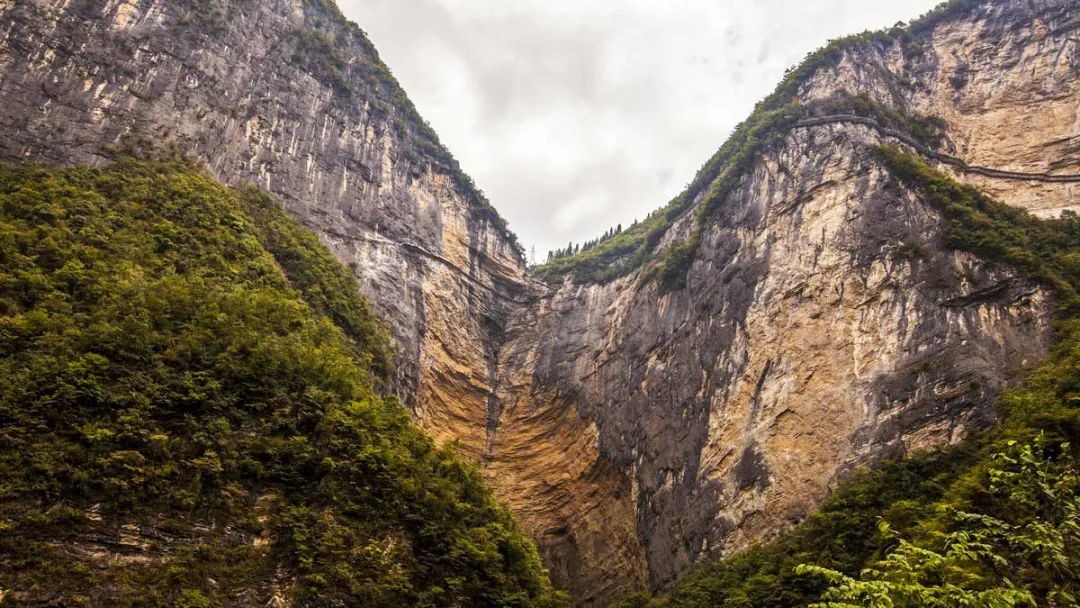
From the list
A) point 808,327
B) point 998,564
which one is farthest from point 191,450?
point 808,327

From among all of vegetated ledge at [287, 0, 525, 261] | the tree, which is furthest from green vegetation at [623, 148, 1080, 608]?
vegetated ledge at [287, 0, 525, 261]

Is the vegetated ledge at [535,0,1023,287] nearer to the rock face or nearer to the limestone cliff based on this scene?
the limestone cliff

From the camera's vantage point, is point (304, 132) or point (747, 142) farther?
point (304, 132)

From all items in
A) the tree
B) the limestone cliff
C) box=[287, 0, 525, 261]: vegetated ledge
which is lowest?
the tree

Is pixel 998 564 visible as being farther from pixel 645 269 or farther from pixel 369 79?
pixel 369 79

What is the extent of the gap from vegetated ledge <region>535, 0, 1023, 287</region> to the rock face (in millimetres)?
632

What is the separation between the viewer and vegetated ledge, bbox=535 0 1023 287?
32.4 m

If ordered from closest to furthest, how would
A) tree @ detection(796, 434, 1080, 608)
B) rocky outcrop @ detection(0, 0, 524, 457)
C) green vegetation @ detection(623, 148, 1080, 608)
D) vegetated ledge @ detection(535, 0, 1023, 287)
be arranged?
tree @ detection(796, 434, 1080, 608) → green vegetation @ detection(623, 148, 1080, 608) → rocky outcrop @ detection(0, 0, 524, 457) → vegetated ledge @ detection(535, 0, 1023, 287)

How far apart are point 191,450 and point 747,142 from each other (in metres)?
27.1

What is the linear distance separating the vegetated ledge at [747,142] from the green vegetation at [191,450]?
694 inches

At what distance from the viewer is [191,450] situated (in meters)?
15.6

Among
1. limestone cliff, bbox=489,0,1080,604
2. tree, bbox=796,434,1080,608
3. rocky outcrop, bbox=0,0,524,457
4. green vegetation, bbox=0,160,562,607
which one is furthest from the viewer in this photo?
rocky outcrop, bbox=0,0,524,457

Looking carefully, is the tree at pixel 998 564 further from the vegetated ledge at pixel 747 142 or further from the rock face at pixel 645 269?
the vegetated ledge at pixel 747 142

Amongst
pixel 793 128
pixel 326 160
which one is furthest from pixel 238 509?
pixel 793 128
